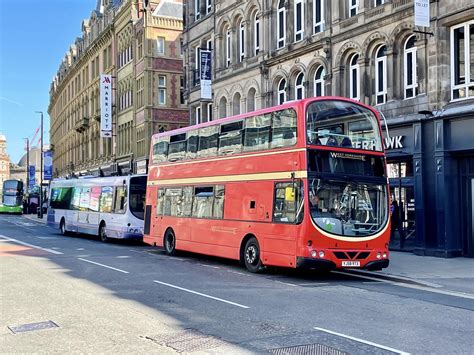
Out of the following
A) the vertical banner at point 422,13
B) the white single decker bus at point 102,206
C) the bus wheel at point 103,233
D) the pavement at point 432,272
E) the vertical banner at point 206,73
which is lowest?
the pavement at point 432,272

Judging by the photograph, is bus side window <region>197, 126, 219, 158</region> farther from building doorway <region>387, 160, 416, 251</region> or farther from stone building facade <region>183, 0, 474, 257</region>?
building doorway <region>387, 160, 416, 251</region>

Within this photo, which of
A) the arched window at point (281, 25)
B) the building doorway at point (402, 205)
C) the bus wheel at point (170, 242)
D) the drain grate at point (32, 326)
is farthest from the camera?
the arched window at point (281, 25)

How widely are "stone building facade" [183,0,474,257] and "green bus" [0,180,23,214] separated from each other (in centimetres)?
5052

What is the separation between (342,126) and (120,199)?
14254 mm

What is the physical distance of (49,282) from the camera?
12.8 meters

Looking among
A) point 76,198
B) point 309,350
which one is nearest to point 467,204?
point 309,350

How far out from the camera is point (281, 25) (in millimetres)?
27672

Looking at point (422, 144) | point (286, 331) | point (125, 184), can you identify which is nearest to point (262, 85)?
point (125, 184)

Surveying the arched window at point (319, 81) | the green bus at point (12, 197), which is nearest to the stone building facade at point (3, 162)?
the green bus at point (12, 197)

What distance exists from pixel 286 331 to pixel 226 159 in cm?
914

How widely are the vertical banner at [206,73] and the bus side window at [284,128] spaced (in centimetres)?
1874

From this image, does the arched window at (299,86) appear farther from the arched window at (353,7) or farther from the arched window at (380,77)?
the arched window at (380,77)

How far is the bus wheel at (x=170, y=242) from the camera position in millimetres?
19938

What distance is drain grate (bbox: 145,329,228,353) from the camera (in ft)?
23.6
